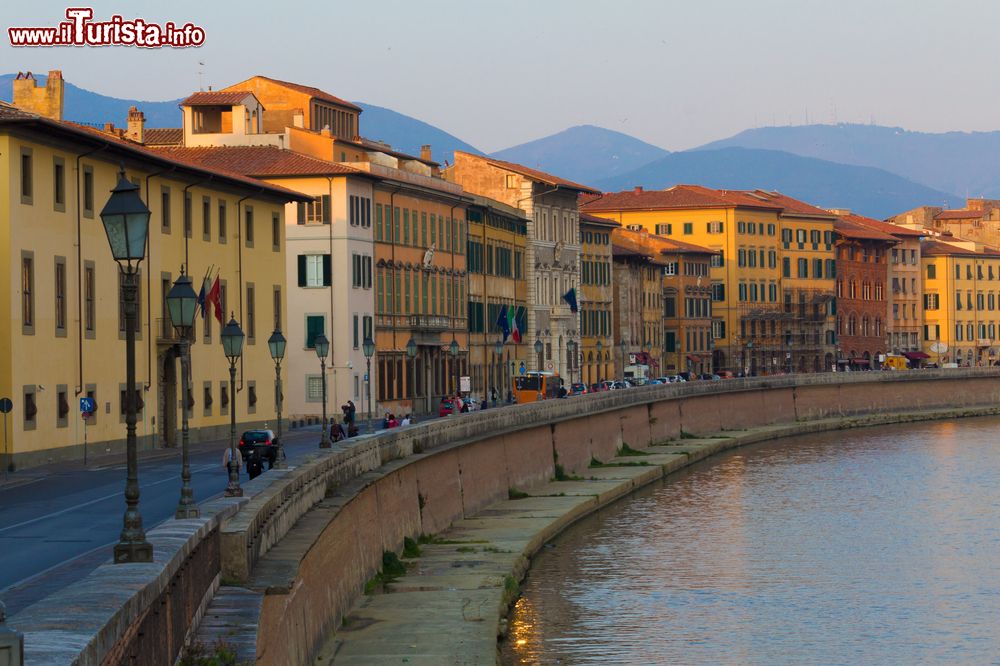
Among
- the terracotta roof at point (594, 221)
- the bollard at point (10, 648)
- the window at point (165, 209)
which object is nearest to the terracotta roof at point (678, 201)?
the terracotta roof at point (594, 221)

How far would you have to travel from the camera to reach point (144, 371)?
6147cm

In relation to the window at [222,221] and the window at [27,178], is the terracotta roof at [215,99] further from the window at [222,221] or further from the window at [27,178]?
the window at [27,178]

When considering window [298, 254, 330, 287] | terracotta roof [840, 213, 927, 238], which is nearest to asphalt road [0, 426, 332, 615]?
window [298, 254, 330, 287]

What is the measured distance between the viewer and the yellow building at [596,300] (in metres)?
132

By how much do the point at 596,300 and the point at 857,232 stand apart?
52.1 m

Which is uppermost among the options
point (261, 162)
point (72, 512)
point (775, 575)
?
point (261, 162)

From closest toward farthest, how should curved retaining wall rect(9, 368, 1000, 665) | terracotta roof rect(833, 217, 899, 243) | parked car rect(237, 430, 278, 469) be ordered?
curved retaining wall rect(9, 368, 1000, 665) → parked car rect(237, 430, 278, 469) → terracotta roof rect(833, 217, 899, 243)

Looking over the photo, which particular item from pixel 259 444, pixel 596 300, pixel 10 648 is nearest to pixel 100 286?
pixel 259 444

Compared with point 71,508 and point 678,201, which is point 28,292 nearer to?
point 71,508

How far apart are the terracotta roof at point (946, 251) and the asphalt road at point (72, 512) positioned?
14070 centimetres

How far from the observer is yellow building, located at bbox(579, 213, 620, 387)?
132 metres

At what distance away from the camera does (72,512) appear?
3591 centimetres

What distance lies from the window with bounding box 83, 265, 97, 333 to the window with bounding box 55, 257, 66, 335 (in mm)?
1621

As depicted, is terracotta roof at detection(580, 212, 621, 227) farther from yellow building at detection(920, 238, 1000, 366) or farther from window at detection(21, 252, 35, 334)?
window at detection(21, 252, 35, 334)
